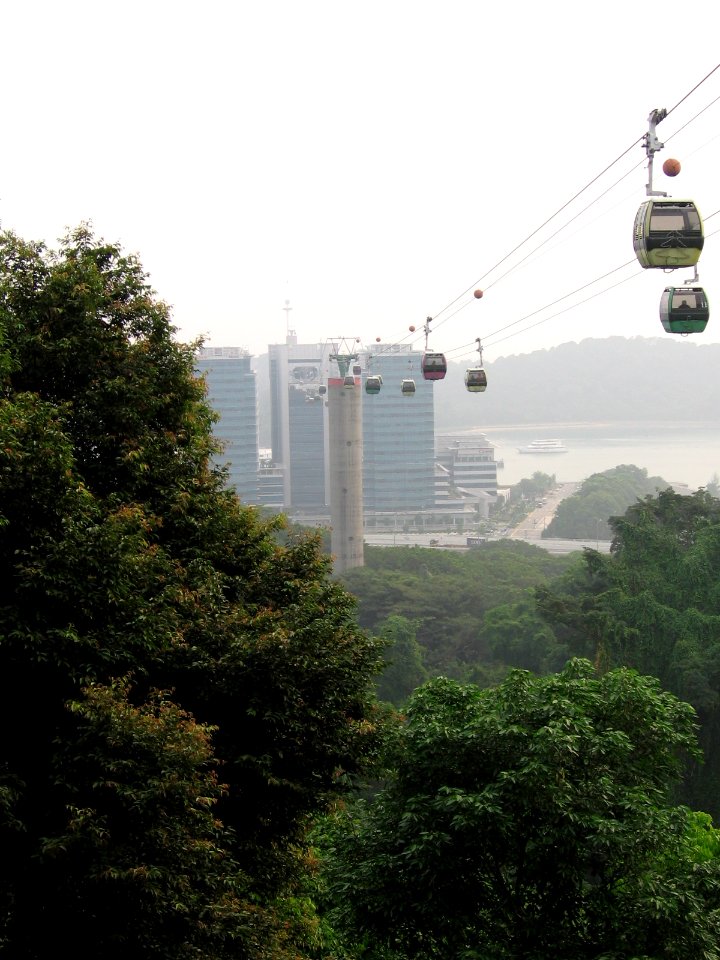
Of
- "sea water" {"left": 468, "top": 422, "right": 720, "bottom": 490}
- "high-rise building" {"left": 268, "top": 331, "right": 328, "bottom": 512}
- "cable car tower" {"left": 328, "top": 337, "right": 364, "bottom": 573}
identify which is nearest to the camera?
"cable car tower" {"left": 328, "top": 337, "right": 364, "bottom": 573}

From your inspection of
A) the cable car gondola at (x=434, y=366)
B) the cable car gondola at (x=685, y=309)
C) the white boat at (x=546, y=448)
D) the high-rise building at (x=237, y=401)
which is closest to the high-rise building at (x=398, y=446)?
the high-rise building at (x=237, y=401)

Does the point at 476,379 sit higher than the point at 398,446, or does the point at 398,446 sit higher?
the point at 476,379

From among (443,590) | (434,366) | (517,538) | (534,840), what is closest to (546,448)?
(517,538)

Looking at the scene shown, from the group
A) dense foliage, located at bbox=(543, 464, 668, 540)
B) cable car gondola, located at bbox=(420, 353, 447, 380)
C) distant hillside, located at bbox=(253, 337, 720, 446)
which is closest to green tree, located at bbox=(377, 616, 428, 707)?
cable car gondola, located at bbox=(420, 353, 447, 380)

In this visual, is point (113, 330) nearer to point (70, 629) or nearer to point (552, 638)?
point (70, 629)

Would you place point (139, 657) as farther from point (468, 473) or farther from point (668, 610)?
point (468, 473)

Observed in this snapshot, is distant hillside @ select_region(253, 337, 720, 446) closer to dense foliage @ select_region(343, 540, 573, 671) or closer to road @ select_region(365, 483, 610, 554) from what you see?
road @ select_region(365, 483, 610, 554)
